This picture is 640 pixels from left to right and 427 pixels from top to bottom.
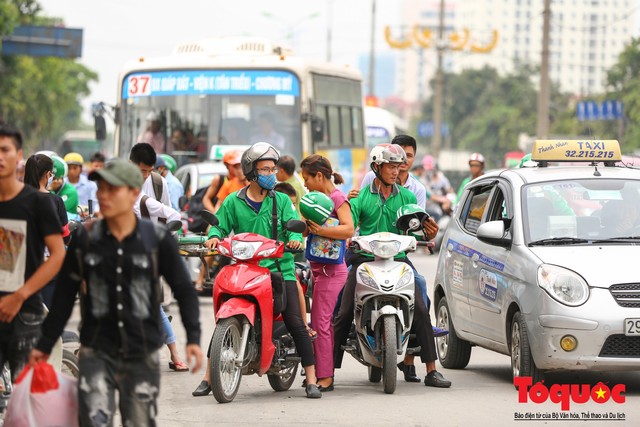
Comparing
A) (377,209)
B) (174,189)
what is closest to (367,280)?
(377,209)

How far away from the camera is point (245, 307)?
9922 mm

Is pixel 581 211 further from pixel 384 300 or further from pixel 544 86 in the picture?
pixel 544 86

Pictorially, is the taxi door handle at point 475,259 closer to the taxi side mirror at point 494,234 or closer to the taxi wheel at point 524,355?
the taxi side mirror at point 494,234

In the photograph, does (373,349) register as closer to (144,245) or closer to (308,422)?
(308,422)

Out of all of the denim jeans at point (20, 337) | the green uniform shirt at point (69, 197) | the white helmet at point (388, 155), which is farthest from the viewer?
the green uniform shirt at point (69, 197)

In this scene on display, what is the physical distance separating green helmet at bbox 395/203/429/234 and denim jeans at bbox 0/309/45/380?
3.88m

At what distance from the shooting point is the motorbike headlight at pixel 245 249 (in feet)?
32.8

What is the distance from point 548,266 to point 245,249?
6.96 feet

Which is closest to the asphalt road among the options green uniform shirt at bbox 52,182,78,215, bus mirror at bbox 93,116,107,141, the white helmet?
the white helmet

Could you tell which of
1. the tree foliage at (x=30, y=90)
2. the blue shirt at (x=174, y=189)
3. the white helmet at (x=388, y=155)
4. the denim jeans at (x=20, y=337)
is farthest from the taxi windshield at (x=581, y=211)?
the tree foliage at (x=30, y=90)

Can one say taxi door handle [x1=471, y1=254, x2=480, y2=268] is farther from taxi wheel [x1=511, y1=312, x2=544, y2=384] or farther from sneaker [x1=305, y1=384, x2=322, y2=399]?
sneaker [x1=305, y1=384, x2=322, y2=399]

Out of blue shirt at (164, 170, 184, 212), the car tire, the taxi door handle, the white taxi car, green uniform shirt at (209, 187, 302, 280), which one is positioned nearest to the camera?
the white taxi car

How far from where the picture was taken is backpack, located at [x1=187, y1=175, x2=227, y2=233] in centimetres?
1799

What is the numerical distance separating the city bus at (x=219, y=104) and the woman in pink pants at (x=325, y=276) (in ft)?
37.9
